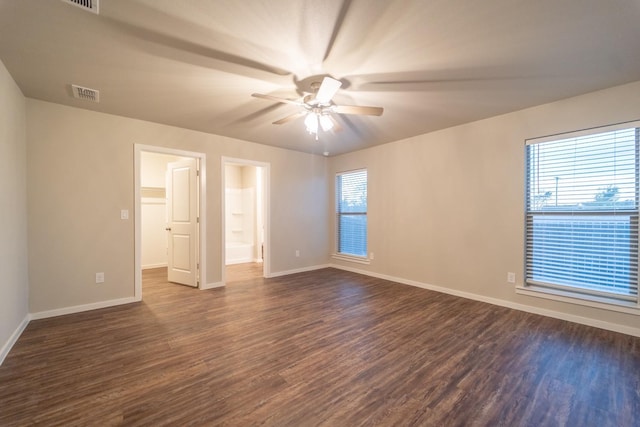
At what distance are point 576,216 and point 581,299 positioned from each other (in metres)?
0.91

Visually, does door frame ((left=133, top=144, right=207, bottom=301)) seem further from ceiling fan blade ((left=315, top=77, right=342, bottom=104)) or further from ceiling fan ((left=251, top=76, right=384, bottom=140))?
ceiling fan blade ((left=315, top=77, right=342, bottom=104))

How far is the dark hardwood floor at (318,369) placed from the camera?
164 centimetres

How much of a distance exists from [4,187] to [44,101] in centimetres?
137

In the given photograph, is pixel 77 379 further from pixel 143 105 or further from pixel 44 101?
pixel 44 101

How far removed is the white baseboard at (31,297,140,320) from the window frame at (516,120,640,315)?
5.15 m

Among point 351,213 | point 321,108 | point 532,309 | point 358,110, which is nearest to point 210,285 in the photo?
point 351,213

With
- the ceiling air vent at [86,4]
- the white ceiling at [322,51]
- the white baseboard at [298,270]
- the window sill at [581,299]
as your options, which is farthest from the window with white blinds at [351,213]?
the ceiling air vent at [86,4]

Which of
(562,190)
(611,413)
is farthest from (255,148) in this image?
(611,413)

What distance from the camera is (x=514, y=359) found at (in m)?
2.25

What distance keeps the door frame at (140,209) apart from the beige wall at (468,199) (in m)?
3.01

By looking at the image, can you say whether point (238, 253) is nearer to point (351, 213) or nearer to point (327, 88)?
point (351, 213)

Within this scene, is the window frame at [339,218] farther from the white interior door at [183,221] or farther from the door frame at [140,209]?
the white interior door at [183,221]

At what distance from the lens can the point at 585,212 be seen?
2947 mm

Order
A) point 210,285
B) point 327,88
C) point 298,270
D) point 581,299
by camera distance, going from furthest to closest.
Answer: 1. point 298,270
2. point 210,285
3. point 581,299
4. point 327,88
